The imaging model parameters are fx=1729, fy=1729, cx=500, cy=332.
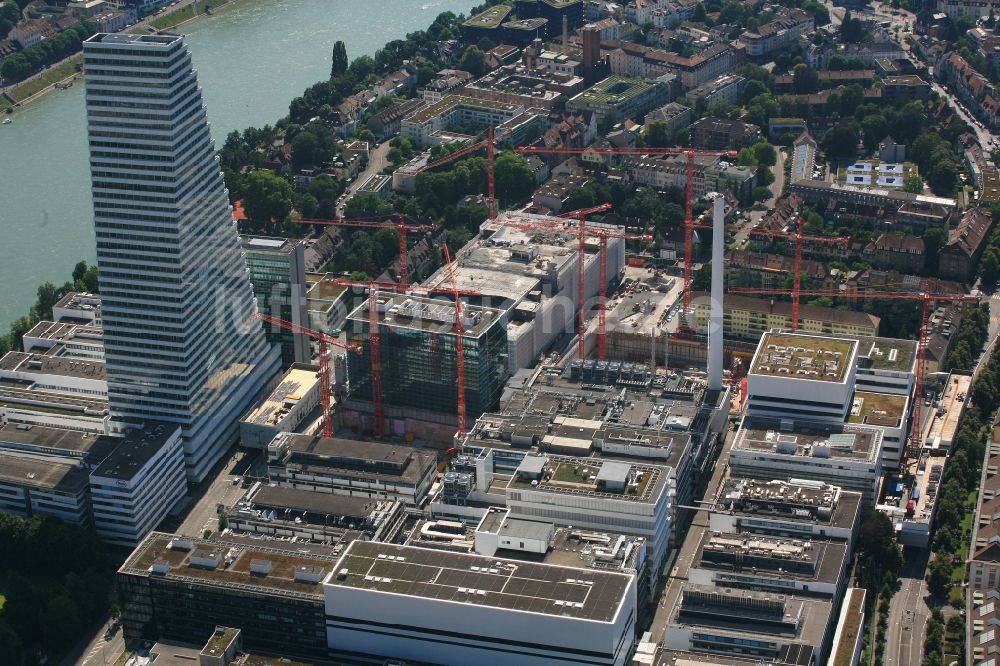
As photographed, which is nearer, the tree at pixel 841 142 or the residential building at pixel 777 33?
the tree at pixel 841 142

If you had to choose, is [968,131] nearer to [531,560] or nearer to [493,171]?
[493,171]

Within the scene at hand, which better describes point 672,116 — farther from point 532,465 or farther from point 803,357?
point 532,465

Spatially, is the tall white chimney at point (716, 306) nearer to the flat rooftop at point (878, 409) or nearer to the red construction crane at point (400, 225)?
the flat rooftop at point (878, 409)

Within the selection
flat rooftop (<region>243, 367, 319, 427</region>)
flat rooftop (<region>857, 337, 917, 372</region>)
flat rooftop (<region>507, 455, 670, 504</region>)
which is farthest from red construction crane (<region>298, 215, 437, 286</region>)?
flat rooftop (<region>857, 337, 917, 372</region>)

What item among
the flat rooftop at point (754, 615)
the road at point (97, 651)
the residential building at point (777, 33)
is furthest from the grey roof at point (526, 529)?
the residential building at point (777, 33)

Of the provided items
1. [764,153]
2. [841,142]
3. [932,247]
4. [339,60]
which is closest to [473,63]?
[339,60]

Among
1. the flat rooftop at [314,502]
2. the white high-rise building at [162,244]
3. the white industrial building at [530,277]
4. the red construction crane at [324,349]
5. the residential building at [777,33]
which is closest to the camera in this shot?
the flat rooftop at [314,502]
